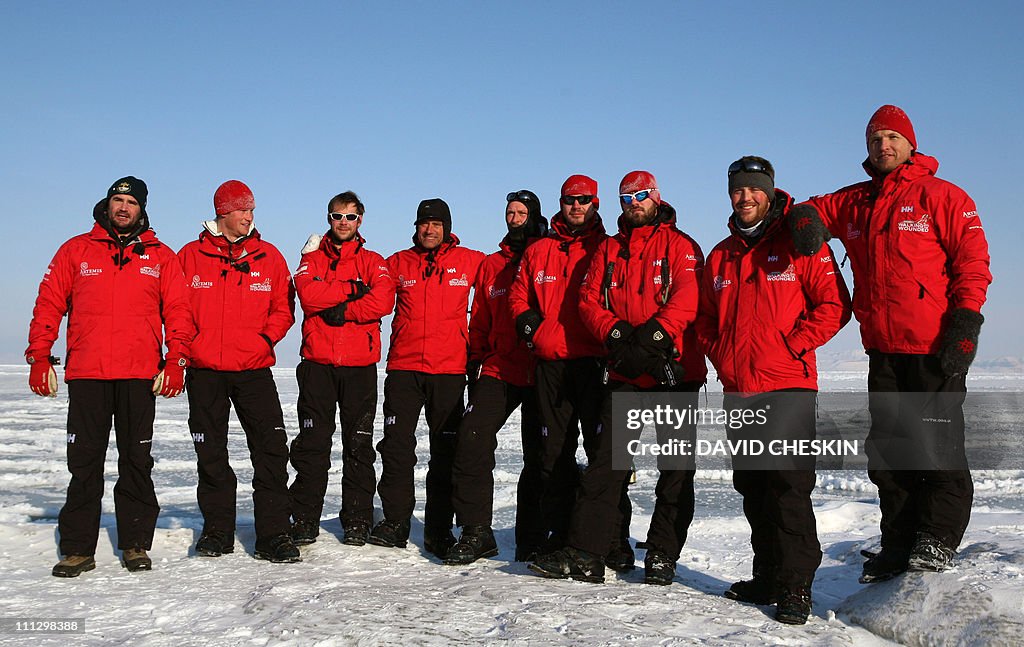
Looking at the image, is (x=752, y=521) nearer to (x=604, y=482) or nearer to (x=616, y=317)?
(x=604, y=482)

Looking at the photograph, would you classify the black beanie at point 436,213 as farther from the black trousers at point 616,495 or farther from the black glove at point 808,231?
the black glove at point 808,231

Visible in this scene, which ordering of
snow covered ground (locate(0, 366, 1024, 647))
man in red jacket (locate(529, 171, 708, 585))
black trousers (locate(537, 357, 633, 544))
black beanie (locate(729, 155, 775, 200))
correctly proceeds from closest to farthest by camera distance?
snow covered ground (locate(0, 366, 1024, 647))
black beanie (locate(729, 155, 775, 200))
man in red jacket (locate(529, 171, 708, 585))
black trousers (locate(537, 357, 633, 544))

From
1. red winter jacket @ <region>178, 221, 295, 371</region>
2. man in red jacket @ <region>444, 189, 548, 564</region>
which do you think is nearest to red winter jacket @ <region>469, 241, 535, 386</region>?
man in red jacket @ <region>444, 189, 548, 564</region>

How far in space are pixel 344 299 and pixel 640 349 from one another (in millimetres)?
2320

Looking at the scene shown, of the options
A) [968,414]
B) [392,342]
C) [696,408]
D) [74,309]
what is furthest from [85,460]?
[968,414]

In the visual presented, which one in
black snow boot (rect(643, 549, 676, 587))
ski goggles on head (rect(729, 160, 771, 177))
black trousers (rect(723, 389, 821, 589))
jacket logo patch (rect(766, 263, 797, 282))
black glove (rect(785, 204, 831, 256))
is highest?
ski goggles on head (rect(729, 160, 771, 177))

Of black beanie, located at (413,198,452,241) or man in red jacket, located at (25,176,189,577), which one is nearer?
man in red jacket, located at (25,176,189,577)

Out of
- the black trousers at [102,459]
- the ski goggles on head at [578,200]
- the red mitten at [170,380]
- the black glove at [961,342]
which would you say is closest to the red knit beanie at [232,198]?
the red mitten at [170,380]

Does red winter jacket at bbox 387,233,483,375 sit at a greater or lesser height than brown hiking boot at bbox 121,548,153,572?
greater

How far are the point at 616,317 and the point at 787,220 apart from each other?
1.06 meters

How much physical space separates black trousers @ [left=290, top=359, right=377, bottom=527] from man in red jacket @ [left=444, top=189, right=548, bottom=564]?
77 cm

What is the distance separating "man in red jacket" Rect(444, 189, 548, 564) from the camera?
533 centimetres

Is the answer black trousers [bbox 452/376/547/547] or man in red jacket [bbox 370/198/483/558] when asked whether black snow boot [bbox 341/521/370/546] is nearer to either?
man in red jacket [bbox 370/198/483/558]

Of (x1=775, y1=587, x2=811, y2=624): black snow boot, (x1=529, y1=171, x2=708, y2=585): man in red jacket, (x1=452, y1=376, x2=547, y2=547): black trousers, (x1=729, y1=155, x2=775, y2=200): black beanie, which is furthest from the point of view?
(x1=452, y1=376, x2=547, y2=547): black trousers
